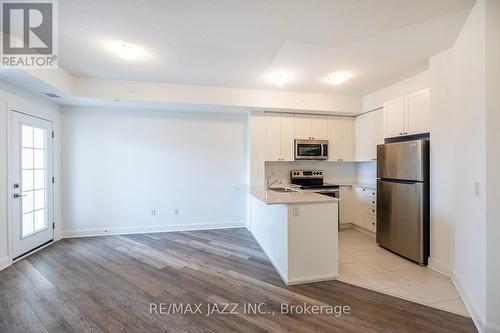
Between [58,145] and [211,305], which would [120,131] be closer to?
[58,145]

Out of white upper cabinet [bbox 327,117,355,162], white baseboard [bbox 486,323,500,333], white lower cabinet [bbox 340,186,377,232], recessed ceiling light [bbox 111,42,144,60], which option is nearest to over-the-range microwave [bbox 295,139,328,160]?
white upper cabinet [bbox 327,117,355,162]

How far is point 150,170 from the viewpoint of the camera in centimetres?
455

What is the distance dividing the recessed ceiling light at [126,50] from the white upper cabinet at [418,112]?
3813 millimetres

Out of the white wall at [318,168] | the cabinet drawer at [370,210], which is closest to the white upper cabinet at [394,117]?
the cabinet drawer at [370,210]

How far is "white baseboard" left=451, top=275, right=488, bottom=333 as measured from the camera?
1.86m

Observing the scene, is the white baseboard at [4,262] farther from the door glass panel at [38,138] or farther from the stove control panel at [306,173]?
the stove control panel at [306,173]

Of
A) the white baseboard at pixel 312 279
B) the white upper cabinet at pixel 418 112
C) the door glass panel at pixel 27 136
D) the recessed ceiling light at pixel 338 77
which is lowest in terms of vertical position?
the white baseboard at pixel 312 279

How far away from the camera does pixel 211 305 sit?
2.24m

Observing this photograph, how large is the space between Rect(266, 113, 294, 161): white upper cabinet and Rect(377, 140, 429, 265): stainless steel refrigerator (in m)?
1.67

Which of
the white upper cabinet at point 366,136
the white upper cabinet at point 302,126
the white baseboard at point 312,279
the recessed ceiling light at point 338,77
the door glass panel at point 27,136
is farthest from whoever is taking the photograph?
the white upper cabinet at point 302,126

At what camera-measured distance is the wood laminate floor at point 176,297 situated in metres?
1.96

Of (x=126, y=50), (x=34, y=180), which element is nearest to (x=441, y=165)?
(x=126, y=50)

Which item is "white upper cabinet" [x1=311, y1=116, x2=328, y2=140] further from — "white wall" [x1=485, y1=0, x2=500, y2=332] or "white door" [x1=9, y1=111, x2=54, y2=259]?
"white door" [x1=9, y1=111, x2=54, y2=259]

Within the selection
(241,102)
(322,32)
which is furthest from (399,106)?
(241,102)
